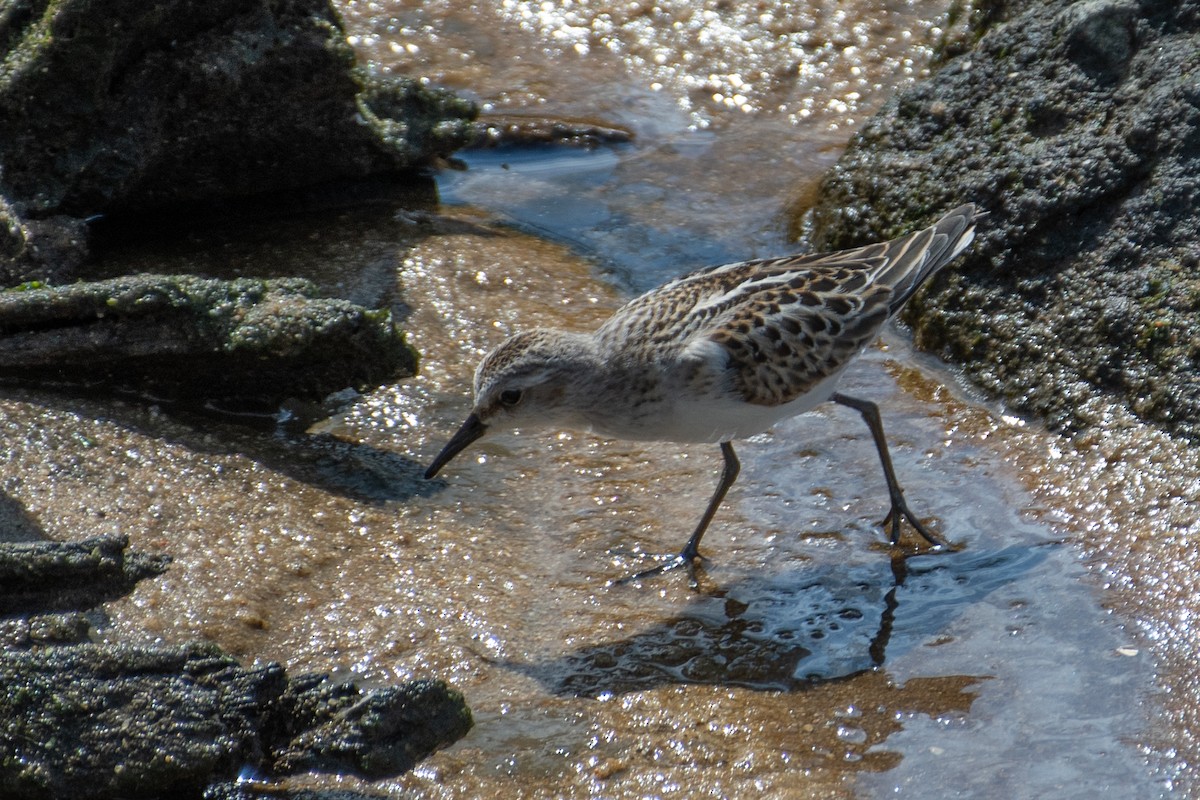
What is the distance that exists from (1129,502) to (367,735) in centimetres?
381

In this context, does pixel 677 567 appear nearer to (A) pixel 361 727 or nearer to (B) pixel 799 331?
(B) pixel 799 331

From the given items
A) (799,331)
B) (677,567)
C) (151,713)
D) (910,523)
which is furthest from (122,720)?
(910,523)

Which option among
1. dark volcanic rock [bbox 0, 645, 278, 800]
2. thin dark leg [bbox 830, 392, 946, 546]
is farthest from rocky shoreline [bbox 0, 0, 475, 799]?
thin dark leg [bbox 830, 392, 946, 546]

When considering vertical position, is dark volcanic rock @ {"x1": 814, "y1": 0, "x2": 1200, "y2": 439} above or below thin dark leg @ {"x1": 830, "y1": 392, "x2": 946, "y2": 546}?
above

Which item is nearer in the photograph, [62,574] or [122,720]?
[122,720]

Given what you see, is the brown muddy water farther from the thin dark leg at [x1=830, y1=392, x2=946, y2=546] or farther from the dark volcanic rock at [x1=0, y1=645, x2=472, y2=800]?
the dark volcanic rock at [x1=0, y1=645, x2=472, y2=800]

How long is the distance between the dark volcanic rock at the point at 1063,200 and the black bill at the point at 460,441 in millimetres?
2953

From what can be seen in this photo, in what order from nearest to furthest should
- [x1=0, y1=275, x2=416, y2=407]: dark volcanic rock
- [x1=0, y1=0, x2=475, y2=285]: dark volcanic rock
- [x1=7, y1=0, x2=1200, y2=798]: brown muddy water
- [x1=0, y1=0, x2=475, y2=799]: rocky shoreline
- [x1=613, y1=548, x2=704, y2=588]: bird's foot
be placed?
[x1=0, y1=0, x2=475, y2=799]: rocky shoreline, [x1=7, y1=0, x2=1200, y2=798]: brown muddy water, [x1=613, y1=548, x2=704, y2=588]: bird's foot, [x1=0, y1=275, x2=416, y2=407]: dark volcanic rock, [x1=0, y1=0, x2=475, y2=285]: dark volcanic rock

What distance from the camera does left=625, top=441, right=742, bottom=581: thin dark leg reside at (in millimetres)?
5961

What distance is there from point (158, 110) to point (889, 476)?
485 centimetres

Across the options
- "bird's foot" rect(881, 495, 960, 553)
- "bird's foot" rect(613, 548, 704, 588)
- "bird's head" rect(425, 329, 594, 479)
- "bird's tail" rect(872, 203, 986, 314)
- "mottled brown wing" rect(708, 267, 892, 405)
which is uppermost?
"bird's tail" rect(872, 203, 986, 314)

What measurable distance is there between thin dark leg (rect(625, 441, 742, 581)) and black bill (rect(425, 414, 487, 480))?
96 cm

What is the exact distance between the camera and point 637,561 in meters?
6.04

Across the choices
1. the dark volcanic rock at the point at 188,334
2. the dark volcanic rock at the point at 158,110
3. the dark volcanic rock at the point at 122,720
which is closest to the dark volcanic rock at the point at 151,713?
the dark volcanic rock at the point at 122,720
